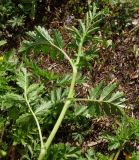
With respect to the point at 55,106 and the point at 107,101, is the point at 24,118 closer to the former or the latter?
the point at 55,106

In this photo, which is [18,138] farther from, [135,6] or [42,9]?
[135,6]

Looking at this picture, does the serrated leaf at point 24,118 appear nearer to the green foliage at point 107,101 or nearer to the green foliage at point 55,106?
the green foliage at point 55,106

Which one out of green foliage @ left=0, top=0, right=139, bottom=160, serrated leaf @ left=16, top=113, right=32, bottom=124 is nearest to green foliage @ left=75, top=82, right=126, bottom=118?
green foliage @ left=0, top=0, right=139, bottom=160

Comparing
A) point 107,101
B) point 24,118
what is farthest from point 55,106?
point 107,101

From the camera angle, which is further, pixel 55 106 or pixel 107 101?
pixel 55 106

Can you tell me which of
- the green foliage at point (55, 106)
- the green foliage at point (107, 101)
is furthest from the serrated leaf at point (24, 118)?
the green foliage at point (107, 101)

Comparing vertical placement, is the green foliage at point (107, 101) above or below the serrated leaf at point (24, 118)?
below

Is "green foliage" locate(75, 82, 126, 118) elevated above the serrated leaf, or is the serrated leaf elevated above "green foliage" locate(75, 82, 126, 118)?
the serrated leaf

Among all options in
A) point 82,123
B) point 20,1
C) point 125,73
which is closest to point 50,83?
point 82,123

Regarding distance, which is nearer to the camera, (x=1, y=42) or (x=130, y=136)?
(x=130, y=136)

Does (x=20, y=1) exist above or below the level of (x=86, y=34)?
above

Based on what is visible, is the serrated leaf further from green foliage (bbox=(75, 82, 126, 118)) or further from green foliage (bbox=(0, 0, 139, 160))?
green foliage (bbox=(75, 82, 126, 118))
